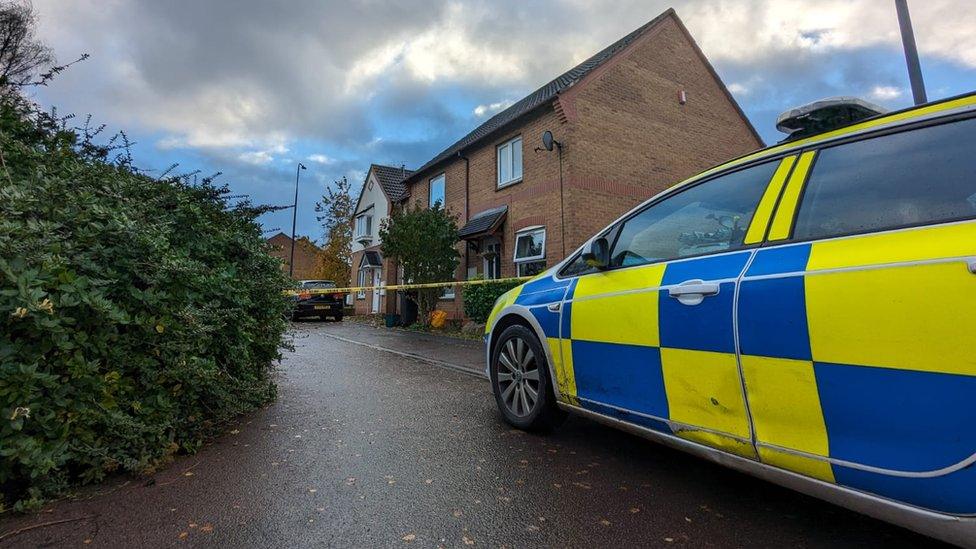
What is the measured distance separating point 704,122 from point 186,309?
49.7 feet

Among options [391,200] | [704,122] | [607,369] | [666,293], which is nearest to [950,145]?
[666,293]

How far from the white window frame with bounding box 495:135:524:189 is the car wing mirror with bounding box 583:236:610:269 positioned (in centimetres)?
1029

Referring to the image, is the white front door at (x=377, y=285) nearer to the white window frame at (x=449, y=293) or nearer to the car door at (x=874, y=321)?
the white window frame at (x=449, y=293)

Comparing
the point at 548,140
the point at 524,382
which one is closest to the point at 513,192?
the point at 548,140

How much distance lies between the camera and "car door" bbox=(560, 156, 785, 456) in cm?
200

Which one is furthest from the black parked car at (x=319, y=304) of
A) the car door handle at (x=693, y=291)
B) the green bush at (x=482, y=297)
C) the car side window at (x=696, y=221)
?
the car door handle at (x=693, y=291)

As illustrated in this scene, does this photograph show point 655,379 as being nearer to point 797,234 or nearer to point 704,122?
point 797,234

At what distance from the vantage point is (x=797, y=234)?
1.91m

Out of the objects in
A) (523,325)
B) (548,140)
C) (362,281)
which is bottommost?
(523,325)

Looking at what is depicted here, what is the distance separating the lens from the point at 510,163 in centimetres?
1352

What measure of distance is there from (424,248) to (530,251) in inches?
116

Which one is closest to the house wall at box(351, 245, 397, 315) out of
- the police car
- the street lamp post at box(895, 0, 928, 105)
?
the street lamp post at box(895, 0, 928, 105)

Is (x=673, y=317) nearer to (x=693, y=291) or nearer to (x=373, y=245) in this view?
(x=693, y=291)

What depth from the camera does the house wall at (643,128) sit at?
11.6 metres
